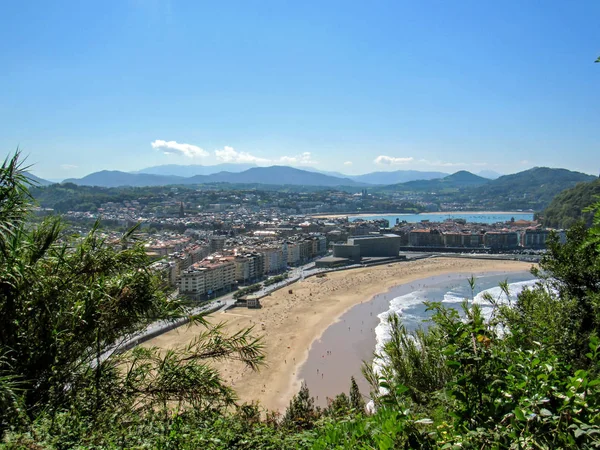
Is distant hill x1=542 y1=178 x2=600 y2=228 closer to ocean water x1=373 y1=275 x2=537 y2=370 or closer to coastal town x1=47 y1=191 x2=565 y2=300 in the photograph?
coastal town x1=47 y1=191 x2=565 y2=300

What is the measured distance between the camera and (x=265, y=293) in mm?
26797

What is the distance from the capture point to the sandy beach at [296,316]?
13.0 metres

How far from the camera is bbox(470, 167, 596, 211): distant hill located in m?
130

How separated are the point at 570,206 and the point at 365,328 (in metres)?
58.3

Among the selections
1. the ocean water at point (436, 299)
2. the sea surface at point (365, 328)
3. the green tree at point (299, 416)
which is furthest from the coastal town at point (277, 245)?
the green tree at point (299, 416)

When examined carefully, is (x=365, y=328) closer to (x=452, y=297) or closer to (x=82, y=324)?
(x=452, y=297)

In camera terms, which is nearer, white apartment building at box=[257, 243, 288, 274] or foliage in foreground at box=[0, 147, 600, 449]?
foliage in foreground at box=[0, 147, 600, 449]

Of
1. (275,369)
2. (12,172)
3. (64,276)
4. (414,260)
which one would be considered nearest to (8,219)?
(12,172)

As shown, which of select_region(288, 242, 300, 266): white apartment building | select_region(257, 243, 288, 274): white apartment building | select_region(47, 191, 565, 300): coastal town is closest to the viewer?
select_region(47, 191, 565, 300): coastal town

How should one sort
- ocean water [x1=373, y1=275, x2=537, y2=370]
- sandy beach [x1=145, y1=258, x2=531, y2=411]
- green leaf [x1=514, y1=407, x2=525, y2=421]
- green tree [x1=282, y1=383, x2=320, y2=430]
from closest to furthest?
green leaf [x1=514, y1=407, x2=525, y2=421] < green tree [x1=282, y1=383, x2=320, y2=430] < sandy beach [x1=145, y1=258, x2=531, y2=411] < ocean water [x1=373, y1=275, x2=537, y2=370]

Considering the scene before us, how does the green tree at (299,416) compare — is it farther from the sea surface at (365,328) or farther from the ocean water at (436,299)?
the ocean water at (436,299)

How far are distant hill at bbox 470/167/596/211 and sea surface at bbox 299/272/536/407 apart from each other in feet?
342

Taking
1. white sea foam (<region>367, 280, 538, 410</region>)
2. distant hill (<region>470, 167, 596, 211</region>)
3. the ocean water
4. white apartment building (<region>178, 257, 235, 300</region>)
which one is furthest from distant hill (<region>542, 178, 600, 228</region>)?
distant hill (<region>470, 167, 596, 211</region>)

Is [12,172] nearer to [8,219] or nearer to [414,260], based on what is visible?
[8,219]
